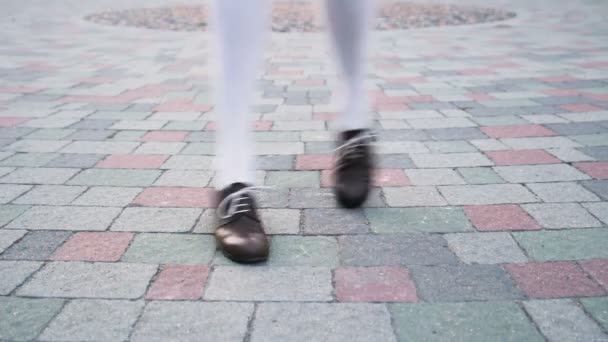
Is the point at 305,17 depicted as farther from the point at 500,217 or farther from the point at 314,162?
the point at 500,217

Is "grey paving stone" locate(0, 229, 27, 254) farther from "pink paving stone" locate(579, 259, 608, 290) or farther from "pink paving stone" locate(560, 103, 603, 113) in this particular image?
"pink paving stone" locate(560, 103, 603, 113)

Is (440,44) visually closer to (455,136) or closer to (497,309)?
(455,136)

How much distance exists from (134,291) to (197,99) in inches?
88.8

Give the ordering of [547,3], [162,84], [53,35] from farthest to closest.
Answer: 1. [547,3]
2. [53,35]
3. [162,84]

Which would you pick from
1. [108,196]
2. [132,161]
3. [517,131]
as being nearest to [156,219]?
[108,196]

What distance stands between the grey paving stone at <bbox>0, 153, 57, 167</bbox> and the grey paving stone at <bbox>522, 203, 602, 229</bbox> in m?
1.90

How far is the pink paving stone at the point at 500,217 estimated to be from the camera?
166 cm

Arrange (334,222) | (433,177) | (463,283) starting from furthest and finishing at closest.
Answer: (433,177)
(334,222)
(463,283)

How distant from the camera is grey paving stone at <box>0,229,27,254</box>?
1.56m

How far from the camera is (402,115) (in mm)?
3031

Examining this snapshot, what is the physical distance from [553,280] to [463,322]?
320 millimetres

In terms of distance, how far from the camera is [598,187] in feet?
6.35

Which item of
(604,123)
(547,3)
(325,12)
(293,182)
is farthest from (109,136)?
(547,3)

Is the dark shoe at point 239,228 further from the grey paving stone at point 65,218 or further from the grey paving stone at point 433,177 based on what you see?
the grey paving stone at point 433,177
